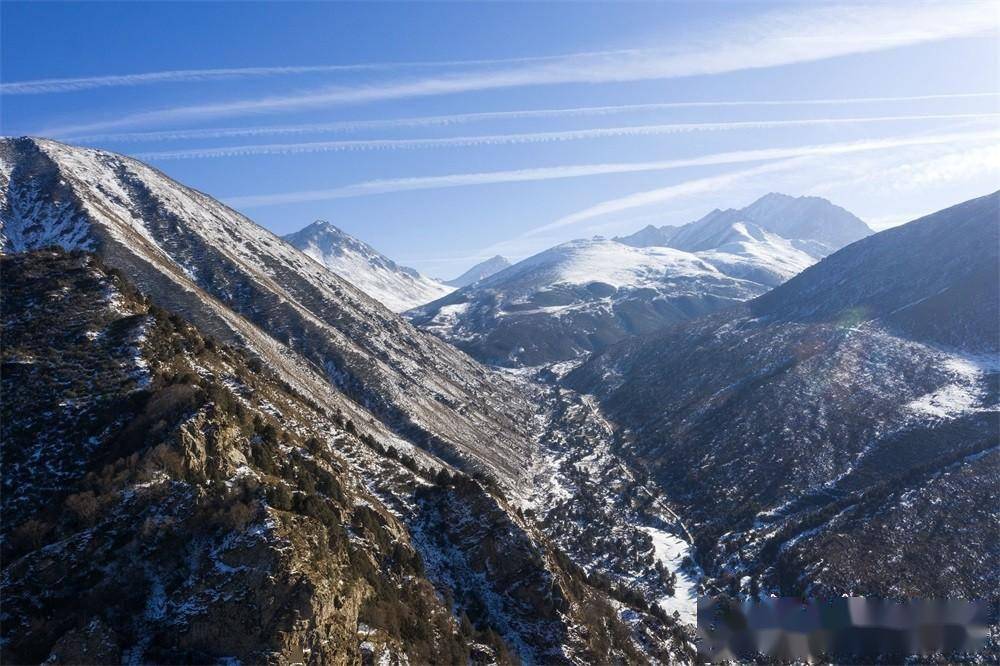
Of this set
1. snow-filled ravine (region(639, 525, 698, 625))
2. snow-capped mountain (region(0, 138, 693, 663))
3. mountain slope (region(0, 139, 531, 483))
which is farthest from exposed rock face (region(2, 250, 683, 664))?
mountain slope (region(0, 139, 531, 483))

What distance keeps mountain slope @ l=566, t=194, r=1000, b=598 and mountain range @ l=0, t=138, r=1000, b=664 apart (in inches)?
23.5

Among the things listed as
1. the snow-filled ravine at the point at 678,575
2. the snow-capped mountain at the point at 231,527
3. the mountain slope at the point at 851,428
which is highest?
the snow-capped mountain at the point at 231,527

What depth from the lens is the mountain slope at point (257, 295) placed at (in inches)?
3794

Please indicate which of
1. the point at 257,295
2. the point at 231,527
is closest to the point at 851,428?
the point at 231,527

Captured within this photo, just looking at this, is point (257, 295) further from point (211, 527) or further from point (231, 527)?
point (231, 527)

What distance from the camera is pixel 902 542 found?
73.1 m

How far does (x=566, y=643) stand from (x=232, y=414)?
3153cm

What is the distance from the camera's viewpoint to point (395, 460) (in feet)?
206

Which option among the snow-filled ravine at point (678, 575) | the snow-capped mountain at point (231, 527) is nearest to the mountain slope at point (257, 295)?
the snow-capped mountain at point (231, 527)

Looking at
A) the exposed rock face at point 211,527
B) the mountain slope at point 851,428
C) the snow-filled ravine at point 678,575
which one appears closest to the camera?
the exposed rock face at point 211,527

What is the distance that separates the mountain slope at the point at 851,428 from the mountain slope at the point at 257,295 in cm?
3829

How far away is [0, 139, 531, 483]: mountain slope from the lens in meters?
96.4

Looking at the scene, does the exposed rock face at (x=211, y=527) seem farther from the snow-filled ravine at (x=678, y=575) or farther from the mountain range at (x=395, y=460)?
the snow-filled ravine at (x=678, y=575)

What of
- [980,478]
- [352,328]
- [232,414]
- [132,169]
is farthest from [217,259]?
[980,478]
